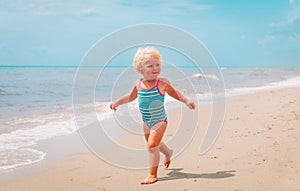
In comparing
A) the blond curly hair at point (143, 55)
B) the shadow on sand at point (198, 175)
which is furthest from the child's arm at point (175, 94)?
the shadow on sand at point (198, 175)

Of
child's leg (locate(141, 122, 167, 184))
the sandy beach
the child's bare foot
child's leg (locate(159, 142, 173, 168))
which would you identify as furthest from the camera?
child's leg (locate(159, 142, 173, 168))

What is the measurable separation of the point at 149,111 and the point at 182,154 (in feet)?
4.72

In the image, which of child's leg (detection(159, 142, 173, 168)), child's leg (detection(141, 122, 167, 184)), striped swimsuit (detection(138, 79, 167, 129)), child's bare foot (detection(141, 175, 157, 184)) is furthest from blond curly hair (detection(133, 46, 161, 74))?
child's bare foot (detection(141, 175, 157, 184))

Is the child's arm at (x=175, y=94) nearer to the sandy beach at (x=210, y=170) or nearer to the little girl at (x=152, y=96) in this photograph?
the little girl at (x=152, y=96)

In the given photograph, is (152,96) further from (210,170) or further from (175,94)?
(210,170)

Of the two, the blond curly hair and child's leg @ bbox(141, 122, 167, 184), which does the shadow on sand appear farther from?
the blond curly hair

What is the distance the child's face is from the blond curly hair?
39mm

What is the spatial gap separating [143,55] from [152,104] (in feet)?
1.93

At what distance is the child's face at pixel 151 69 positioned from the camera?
410 centimetres

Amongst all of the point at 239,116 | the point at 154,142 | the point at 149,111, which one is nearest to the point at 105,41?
the point at 149,111

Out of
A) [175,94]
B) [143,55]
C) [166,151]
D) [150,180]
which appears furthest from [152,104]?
[150,180]

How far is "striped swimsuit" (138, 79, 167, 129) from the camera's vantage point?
13.5ft

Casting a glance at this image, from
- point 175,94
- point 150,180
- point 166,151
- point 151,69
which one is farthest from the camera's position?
point 166,151

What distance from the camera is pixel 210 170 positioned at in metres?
4.31
